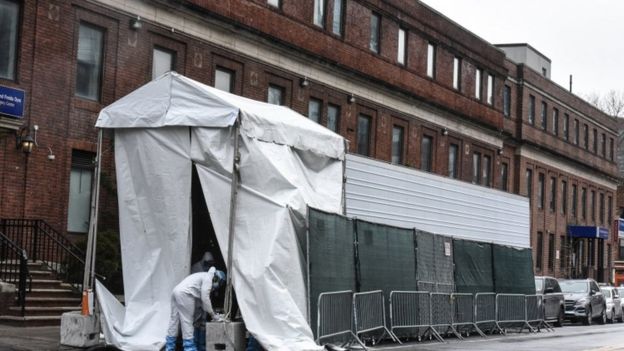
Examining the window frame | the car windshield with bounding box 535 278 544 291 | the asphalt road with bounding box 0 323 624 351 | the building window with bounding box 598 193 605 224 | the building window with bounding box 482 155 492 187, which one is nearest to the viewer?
the asphalt road with bounding box 0 323 624 351

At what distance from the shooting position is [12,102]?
2123cm

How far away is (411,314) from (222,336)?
22.0 ft

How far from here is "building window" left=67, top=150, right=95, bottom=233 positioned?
75.5ft

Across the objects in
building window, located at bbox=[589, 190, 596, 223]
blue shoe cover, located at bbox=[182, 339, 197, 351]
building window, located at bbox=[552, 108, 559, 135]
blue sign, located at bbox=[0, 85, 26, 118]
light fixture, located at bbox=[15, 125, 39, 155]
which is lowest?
blue shoe cover, located at bbox=[182, 339, 197, 351]

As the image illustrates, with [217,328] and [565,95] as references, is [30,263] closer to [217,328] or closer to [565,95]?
[217,328]

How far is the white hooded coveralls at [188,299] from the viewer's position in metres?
13.9

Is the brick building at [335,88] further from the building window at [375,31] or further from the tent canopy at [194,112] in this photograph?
the tent canopy at [194,112]

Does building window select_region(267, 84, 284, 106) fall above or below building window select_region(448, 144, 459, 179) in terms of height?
above

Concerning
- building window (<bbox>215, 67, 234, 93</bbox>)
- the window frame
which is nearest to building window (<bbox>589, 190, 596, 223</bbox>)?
building window (<bbox>215, 67, 234, 93</bbox>)

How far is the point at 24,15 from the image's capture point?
2183 centimetres

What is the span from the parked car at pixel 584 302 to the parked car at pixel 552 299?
5.61 feet

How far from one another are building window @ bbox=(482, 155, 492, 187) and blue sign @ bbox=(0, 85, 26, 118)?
28763mm

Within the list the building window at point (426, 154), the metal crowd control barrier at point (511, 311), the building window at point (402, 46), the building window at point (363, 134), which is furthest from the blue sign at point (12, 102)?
the building window at point (426, 154)

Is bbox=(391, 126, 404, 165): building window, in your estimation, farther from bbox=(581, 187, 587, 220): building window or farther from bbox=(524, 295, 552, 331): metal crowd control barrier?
bbox=(581, 187, 587, 220): building window
